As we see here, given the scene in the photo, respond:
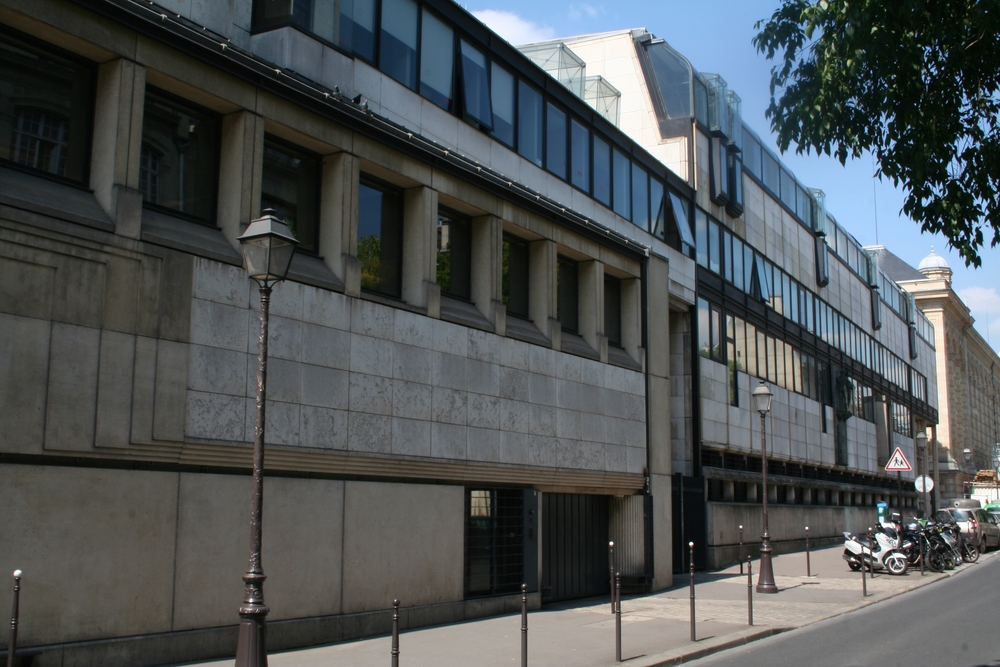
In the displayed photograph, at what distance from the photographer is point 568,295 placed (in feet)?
73.4

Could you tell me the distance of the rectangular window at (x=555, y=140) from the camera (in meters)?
22.6

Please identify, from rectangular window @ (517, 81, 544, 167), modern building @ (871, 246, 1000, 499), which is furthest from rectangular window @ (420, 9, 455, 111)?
modern building @ (871, 246, 1000, 499)

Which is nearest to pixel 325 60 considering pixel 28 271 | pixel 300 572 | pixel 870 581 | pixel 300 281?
pixel 300 281

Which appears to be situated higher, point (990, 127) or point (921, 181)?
point (990, 127)

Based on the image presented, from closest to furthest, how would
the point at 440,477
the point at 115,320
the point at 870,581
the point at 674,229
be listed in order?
the point at 115,320 → the point at 440,477 → the point at 870,581 → the point at 674,229

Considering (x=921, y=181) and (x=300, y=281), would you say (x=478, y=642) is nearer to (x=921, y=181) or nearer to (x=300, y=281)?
(x=300, y=281)

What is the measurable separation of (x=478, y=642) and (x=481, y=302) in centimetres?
679

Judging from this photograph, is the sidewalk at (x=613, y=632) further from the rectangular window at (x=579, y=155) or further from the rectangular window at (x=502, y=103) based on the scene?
the rectangular window at (x=579, y=155)

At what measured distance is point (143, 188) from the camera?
12.4 meters

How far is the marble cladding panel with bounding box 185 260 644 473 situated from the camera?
12555mm

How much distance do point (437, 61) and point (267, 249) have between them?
10.2 metres

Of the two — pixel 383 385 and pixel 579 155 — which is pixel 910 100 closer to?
pixel 383 385

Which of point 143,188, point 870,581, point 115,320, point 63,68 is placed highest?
Result: point 63,68

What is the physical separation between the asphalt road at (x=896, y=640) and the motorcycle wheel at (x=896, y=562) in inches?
243
